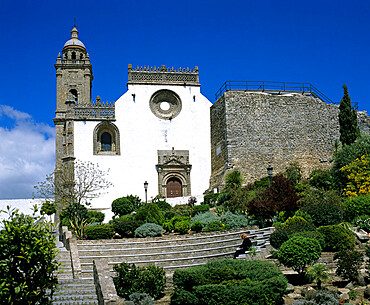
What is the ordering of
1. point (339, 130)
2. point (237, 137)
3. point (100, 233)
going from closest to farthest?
point (100, 233) < point (237, 137) < point (339, 130)

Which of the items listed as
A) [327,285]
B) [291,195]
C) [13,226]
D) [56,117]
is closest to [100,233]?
[291,195]

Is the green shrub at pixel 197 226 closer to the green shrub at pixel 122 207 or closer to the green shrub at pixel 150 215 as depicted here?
the green shrub at pixel 150 215

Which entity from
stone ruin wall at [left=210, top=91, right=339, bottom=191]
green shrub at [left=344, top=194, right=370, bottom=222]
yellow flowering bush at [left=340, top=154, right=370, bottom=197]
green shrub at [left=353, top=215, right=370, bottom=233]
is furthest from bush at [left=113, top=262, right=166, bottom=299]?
stone ruin wall at [left=210, top=91, right=339, bottom=191]

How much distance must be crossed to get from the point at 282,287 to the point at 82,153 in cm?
2271

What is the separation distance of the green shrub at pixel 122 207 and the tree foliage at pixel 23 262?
19.3 meters

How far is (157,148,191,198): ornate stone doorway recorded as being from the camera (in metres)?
31.7

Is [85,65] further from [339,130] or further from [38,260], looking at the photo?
[38,260]

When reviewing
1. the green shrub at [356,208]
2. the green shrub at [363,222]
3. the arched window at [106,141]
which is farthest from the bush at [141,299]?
the arched window at [106,141]

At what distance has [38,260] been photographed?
7.70 m

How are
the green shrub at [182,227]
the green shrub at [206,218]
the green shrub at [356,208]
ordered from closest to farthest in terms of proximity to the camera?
the green shrub at [356,208] → the green shrub at [182,227] → the green shrub at [206,218]

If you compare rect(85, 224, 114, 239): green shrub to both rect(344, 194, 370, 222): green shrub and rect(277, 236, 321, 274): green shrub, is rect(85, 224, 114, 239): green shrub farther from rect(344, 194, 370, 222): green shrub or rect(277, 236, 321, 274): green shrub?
rect(344, 194, 370, 222): green shrub

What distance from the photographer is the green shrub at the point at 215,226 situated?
18.9 metres

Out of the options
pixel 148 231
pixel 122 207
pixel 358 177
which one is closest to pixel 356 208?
pixel 358 177

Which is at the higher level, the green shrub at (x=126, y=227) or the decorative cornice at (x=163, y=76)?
the decorative cornice at (x=163, y=76)
